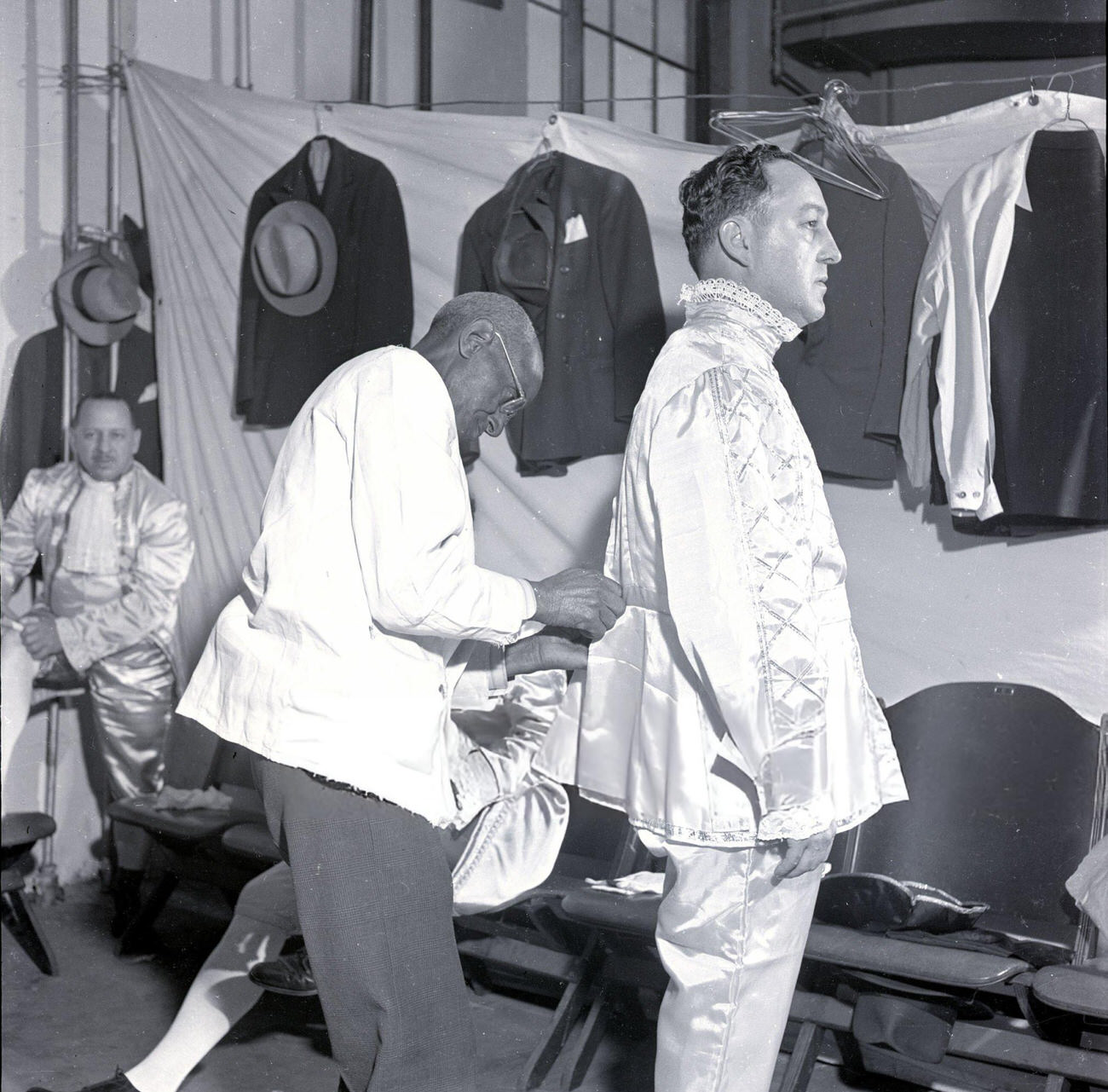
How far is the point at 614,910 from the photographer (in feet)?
8.50

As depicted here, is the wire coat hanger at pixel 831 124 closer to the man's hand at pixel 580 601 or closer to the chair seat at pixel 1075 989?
the man's hand at pixel 580 601

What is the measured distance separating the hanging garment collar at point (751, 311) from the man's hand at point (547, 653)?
0.58 m

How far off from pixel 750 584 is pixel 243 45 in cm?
178

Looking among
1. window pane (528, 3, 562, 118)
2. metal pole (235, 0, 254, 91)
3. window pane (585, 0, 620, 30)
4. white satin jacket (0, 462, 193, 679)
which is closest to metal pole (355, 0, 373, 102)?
metal pole (235, 0, 254, 91)

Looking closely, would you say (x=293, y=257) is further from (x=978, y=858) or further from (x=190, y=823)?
(x=978, y=858)

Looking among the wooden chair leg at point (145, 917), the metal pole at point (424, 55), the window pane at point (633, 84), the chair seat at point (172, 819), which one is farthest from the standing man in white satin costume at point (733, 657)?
the wooden chair leg at point (145, 917)

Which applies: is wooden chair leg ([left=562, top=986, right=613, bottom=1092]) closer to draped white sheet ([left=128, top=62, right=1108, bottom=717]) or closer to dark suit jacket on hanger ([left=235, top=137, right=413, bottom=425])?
draped white sheet ([left=128, top=62, right=1108, bottom=717])

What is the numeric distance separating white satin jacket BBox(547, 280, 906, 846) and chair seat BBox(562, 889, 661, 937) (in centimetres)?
56

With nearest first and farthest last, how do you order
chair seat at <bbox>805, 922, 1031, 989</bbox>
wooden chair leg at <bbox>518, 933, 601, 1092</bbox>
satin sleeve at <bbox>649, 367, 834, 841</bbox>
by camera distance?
satin sleeve at <bbox>649, 367, 834, 841</bbox> → chair seat at <bbox>805, 922, 1031, 989</bbox> → wooden chair leg at <bbox>518, 933, 601, 1092</bbox>

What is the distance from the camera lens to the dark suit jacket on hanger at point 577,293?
8.79 ft

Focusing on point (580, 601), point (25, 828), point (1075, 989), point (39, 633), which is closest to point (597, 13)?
Answer: point (580, 601)

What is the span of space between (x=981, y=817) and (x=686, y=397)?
1.08 m

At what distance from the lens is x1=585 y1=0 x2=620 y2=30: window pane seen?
2.62 m

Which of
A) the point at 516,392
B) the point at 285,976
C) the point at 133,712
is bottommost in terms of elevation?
the point at 285,976
